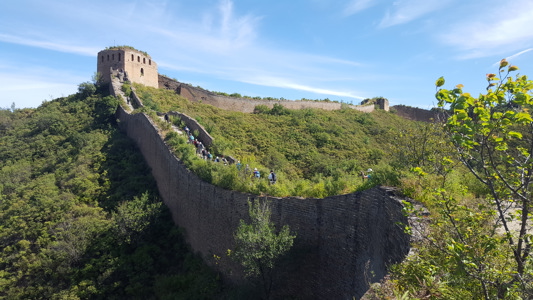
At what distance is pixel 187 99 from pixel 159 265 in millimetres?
19792

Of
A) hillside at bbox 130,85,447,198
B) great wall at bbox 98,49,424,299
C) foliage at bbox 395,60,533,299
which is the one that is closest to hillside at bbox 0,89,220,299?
great wall at bbox 98,49,424,299

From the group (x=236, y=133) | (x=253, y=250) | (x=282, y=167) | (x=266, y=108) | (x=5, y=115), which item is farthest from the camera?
(x=266, y=108)

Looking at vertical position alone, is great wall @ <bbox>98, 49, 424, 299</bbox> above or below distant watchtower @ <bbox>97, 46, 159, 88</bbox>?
below

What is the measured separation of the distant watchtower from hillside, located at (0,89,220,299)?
9.66m

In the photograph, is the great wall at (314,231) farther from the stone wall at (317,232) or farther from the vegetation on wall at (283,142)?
the vegetation on wall at (283,142)

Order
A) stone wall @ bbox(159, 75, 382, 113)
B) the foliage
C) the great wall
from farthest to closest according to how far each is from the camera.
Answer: stone wall @ bbox(159, 75, 382, 113) → the great wall → the foliage

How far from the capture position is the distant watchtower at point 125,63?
28.5m

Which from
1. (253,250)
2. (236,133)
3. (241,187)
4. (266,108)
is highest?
(266,108)

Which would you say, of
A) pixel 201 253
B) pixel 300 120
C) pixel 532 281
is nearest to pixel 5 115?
pixel 300 120

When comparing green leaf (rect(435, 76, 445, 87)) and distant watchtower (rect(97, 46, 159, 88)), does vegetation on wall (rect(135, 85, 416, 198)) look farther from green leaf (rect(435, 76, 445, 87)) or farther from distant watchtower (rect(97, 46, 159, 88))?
green leaf (rect(435, 76, 445, 87))

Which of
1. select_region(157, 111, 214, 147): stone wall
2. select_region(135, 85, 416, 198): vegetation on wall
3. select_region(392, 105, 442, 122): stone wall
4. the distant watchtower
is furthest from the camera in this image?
select_region(392, 105, 442, 122): stone wall

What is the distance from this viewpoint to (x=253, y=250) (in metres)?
8.34

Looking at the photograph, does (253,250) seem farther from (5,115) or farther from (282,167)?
(5,115)

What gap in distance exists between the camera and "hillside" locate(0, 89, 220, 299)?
11.4m
